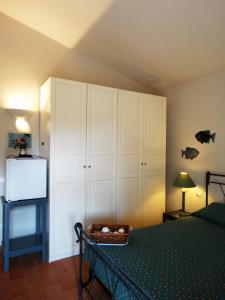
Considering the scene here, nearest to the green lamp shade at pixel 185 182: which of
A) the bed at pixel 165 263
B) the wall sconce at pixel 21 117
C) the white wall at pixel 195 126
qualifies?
the white wall at pixel 195 126

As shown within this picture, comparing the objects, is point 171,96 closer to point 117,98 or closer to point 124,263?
point 117,98

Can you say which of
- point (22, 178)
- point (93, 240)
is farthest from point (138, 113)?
point (93, 240)

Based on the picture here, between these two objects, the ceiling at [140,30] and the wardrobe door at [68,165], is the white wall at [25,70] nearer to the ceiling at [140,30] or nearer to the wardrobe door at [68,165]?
the ceiling at [140,30]

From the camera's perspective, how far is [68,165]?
8.95 feet

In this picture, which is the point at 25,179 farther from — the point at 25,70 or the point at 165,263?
the point at 165,263

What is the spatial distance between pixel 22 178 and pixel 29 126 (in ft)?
2.86

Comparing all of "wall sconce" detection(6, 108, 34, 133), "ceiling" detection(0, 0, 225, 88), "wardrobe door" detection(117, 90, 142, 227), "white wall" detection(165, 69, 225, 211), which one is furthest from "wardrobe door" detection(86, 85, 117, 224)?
"white wall" detection(165, 69, 225, 211)

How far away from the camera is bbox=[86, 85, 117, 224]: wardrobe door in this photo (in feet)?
9.47

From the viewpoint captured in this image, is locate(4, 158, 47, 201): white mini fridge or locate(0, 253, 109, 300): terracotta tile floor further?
locate(4, 158, 47, 201): white mini fridge

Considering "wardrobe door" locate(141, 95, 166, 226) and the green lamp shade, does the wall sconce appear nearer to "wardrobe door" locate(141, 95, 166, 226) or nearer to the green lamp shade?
"wardrobe door" locate(141, 95, 166, 226)

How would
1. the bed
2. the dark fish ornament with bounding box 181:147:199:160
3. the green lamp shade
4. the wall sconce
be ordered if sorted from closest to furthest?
the bed < the wall sconce < the green lamp shade < the dark fish ornament with bounding box 181:147:199:160

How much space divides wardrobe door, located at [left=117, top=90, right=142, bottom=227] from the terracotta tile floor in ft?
3.21

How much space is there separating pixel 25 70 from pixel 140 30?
5.38 ft

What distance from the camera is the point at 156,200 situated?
3508 mm
